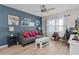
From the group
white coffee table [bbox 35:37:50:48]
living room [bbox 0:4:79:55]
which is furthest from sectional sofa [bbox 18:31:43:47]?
white coffee table [bbox 35:37:50:48]

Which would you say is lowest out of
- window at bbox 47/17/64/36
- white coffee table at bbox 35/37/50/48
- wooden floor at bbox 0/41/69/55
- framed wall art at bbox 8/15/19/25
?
wooden floor at bbox 0/41/69/55

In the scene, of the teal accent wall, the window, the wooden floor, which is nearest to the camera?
the wooden floor

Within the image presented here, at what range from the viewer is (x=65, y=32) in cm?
317

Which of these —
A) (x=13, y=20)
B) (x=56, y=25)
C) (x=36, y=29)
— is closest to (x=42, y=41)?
(x=36, y=29)

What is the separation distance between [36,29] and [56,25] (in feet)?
5.24

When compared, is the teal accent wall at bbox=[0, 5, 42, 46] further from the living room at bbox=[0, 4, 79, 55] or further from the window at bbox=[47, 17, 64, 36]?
the window at bbox=[47, 17, 64, 36]

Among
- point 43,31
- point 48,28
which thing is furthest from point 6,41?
point 48,28

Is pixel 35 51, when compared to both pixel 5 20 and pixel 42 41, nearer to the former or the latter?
pixel 42 41

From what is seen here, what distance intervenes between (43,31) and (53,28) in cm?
75

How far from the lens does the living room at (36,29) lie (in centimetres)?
300

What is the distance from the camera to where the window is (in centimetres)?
310

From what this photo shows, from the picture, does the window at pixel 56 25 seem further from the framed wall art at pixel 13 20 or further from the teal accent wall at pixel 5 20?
the framed wall art at pixel 13 20

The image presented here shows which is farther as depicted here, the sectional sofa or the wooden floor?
the sectional sofa

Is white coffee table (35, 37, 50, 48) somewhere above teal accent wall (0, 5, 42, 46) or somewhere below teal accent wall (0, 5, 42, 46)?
below
